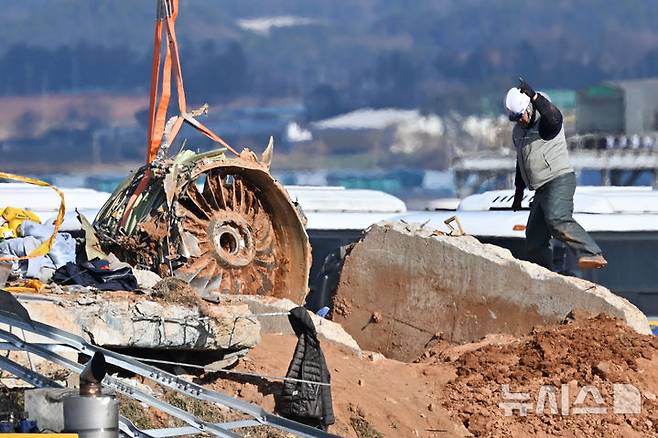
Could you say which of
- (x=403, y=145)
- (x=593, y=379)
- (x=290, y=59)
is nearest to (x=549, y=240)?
(x=593, y=379)

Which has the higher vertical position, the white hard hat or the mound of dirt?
the white hard hat

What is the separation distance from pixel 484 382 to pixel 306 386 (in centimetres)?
160

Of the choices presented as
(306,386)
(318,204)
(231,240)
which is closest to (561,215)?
(231,240)

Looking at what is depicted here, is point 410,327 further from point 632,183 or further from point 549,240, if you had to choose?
point 632,183

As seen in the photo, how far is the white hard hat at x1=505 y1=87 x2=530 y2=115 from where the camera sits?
12688 mm

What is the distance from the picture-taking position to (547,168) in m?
12.8

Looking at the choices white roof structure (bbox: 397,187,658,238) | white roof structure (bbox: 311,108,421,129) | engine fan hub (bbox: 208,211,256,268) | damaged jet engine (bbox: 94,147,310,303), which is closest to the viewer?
damaged jet engine (bbox: 94,147,310,303)

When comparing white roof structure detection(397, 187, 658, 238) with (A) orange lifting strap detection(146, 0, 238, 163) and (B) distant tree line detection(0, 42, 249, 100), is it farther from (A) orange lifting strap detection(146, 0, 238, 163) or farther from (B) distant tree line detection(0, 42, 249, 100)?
(B) distant tree line detection(0, 42, 249, 100)

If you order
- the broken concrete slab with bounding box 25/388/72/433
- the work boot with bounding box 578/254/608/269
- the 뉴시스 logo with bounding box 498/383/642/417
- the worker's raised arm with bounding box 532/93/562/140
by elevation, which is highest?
the worker's raised arm with bounding box 532/93/562/140

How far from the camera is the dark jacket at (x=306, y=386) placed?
988cm

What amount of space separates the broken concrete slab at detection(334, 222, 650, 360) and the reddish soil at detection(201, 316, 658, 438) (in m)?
0.42

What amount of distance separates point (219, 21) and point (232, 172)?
3256 cm

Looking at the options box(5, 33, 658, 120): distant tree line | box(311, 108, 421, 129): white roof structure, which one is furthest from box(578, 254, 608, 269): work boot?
box(5, 33, 658, 120): distant tree line

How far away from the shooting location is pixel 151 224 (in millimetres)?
11953
